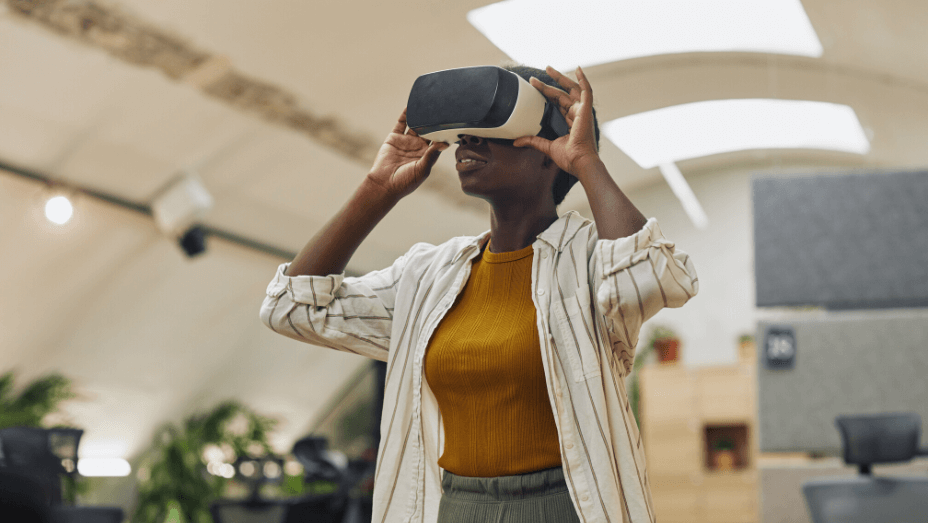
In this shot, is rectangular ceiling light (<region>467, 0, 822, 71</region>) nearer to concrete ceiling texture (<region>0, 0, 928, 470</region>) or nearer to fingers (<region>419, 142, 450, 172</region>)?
concrete ceiling texture (<region>0, 0, 928, 470</region>)

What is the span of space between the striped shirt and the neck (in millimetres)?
40

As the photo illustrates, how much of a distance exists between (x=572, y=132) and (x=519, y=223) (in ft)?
0.57

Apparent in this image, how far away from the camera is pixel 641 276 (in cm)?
99

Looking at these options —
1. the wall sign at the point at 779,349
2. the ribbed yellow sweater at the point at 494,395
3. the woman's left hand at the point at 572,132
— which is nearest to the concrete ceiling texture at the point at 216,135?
the wall sign at the point at 779,349

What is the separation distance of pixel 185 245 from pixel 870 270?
4.15m

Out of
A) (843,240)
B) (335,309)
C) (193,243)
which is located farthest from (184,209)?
(335,309)

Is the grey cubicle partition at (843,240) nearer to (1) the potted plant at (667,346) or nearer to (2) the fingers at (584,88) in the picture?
(2) the fingers at (584,88)

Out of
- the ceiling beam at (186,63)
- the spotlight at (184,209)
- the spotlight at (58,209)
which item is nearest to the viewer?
the ceiling beam at (186,63)

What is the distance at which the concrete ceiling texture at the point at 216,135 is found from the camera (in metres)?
4.28

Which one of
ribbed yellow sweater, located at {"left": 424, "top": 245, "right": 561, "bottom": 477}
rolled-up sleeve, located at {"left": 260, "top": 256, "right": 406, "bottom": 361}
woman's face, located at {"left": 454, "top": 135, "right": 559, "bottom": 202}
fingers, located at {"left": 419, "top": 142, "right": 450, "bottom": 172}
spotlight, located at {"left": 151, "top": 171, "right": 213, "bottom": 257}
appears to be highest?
spotlight, located at {"left": 151, "top": 171, "right": 213, "bottom": 257}

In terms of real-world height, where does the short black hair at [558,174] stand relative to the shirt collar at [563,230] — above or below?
above

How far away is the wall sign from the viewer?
3092mm

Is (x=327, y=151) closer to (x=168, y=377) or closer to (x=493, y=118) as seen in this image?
(x=168, y=377)

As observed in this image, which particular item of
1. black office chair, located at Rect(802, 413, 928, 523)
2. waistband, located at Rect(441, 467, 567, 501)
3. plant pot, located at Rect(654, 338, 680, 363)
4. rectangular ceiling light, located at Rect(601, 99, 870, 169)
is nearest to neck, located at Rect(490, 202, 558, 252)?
waistband, located at Rect(441, 467, 567, 501)
